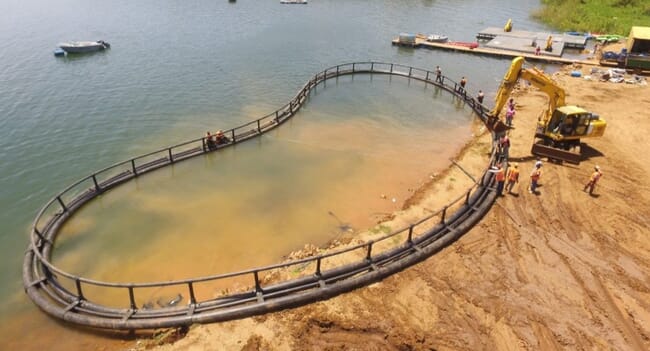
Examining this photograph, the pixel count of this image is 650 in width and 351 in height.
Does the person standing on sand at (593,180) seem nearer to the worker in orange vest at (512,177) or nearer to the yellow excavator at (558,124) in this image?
the yellow excavator at (558,124)

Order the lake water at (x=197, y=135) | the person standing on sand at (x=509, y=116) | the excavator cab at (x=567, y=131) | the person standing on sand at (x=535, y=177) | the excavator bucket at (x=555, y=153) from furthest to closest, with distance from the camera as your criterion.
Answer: the person standing on sand at (x=509, y=116)
the excavator bucket at (x=555, y=153)
the excavator cab at (x=567, y=131)
the person standing on sand at (x=535, y=177)
the lake water at (x=197, y=135)

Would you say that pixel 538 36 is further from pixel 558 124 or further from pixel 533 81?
pixel 558 124

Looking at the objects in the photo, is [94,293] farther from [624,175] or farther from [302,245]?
[624,175]

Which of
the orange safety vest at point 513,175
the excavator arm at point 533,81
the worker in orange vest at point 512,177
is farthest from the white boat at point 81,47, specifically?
the orange safety vest at point 513,175

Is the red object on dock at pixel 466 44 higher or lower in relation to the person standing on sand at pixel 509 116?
higher

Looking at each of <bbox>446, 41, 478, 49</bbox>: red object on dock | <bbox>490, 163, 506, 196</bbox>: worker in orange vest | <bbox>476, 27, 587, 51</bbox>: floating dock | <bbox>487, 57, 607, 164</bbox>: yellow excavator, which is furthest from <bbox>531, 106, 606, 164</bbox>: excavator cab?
<bbox>476, 27, 587, 51</bbox>: floating dock

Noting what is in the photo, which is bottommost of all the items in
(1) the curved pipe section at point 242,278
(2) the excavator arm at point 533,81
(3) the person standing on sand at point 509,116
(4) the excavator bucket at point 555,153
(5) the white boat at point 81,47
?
(1) the curved pipe section at point 242,278

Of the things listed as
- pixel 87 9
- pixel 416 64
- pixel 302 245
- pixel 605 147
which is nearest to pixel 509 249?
pixel 302 245
